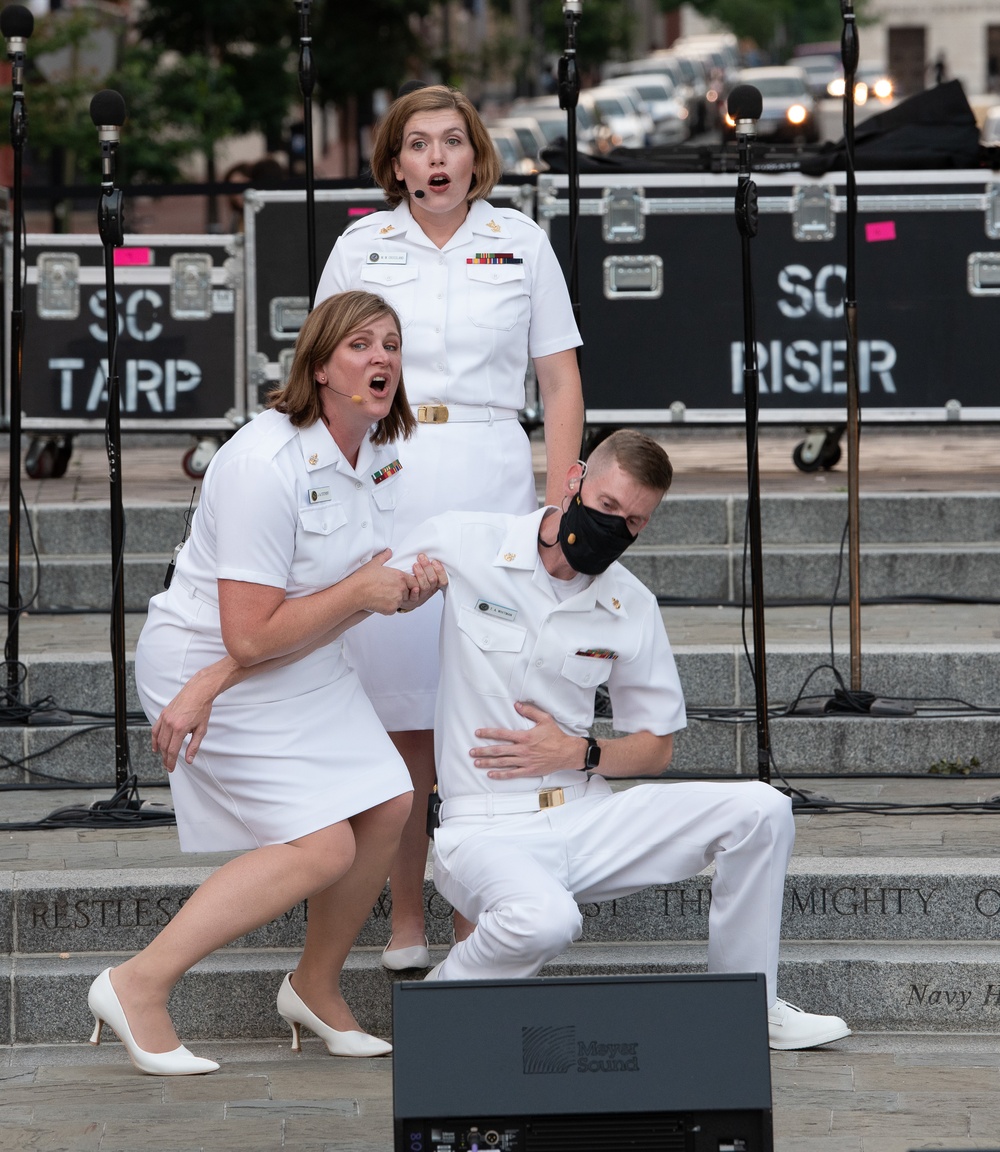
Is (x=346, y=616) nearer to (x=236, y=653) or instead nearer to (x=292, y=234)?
(x=236, y=653)

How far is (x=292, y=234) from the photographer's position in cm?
852

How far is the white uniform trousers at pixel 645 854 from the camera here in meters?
4.04

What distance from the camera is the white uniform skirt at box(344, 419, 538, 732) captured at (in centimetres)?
448

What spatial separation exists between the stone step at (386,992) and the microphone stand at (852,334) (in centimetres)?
140

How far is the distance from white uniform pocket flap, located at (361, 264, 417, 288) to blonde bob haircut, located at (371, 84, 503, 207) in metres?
0.18

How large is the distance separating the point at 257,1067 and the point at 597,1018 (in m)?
1.28

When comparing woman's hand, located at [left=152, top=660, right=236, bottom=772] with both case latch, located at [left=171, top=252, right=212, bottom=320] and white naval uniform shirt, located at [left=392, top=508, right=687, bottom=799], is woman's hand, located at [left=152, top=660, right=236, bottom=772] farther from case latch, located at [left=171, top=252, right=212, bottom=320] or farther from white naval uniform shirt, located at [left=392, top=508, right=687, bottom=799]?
case latch, located at [left=171, top=252, right=212, bottom=320]

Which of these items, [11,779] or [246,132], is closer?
[11,779]

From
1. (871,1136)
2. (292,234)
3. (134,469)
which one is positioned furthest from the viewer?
(134,469)

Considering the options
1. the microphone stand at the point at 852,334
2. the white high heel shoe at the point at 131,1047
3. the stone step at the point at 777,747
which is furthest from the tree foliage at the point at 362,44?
the white high heel shoe at the point at 131,1047

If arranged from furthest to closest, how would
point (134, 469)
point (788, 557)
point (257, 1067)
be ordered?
point (134, 469)
point (788, 557)
point (257, 1067)

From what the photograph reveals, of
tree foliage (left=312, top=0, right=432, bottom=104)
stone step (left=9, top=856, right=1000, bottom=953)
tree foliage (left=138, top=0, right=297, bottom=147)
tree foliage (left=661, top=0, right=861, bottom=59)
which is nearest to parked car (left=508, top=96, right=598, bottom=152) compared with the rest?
tree foliage (left=312, top=0, right=432, bottom=104)

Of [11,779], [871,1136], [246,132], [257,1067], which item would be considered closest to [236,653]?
[257,1067]

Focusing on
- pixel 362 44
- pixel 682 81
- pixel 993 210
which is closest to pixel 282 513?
pixel 993 210
